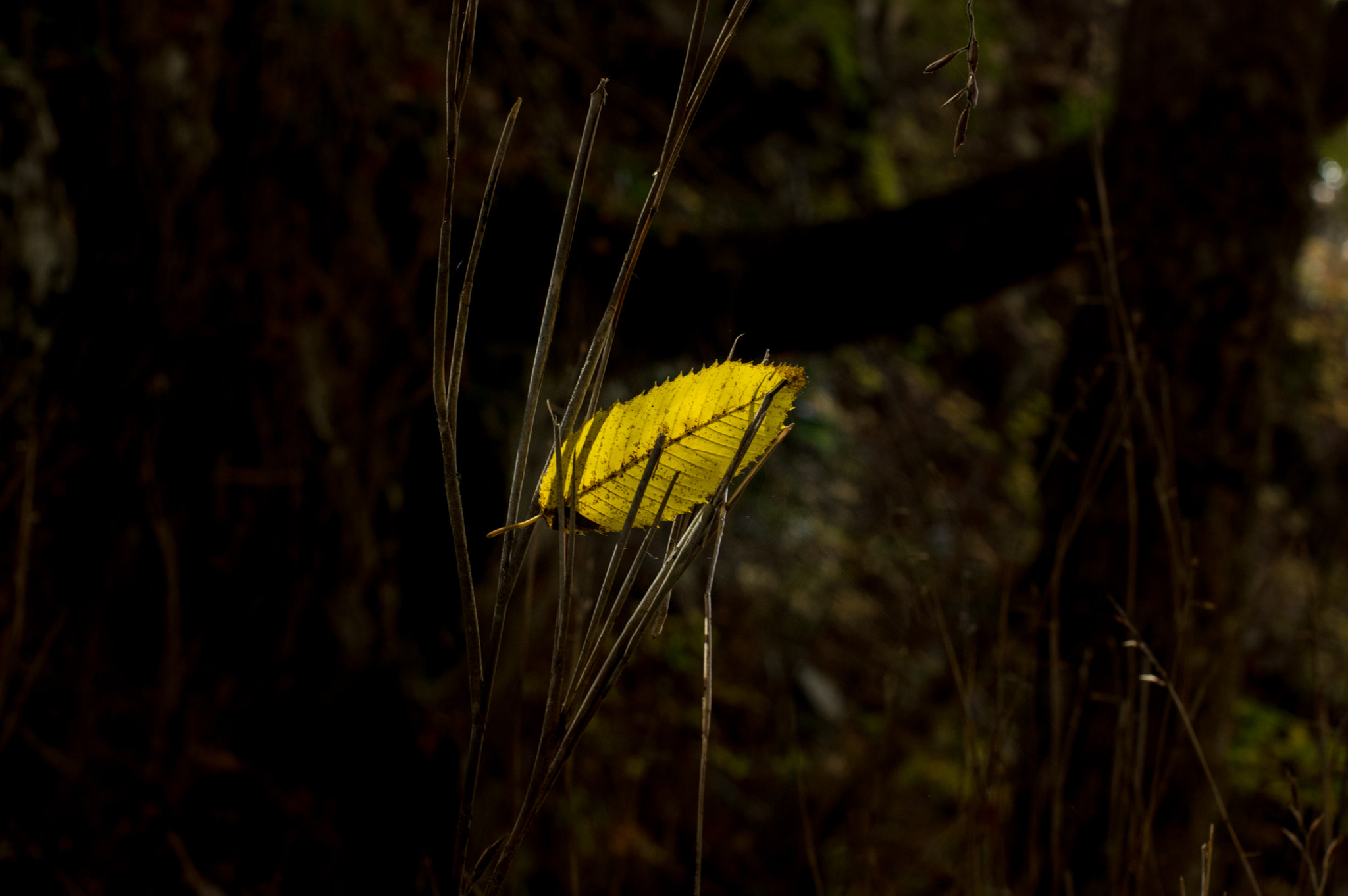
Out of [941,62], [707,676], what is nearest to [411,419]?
[707,676]

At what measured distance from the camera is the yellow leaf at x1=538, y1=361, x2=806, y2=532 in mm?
442

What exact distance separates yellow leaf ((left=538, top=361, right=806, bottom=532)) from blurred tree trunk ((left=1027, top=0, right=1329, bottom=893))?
110 cm

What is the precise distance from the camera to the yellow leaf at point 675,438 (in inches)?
17.4

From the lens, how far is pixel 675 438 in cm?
45

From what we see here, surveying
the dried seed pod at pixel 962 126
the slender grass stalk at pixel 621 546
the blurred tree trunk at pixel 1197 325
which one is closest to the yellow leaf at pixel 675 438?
the slender grass stalk at pixel 621 546

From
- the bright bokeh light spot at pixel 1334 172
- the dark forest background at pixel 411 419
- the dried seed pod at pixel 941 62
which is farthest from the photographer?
the bright bokeh light spot at pixel 1334 172

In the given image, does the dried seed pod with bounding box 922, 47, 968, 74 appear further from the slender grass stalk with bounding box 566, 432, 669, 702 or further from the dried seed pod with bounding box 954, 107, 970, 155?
the slender grass stalk with bounding box 566, 432, 669, 702

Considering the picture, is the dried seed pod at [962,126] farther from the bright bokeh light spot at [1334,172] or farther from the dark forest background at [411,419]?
the bright bokeh light spot at [1334,172]

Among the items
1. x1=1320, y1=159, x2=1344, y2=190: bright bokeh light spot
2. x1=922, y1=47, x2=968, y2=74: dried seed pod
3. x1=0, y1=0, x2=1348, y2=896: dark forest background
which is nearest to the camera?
x1=922, y1=47, x2=968, y2=74: dried seed pod

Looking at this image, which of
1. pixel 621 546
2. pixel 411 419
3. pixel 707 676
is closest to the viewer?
pixel 621 546

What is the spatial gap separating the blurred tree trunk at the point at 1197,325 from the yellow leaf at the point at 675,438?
1099 mm

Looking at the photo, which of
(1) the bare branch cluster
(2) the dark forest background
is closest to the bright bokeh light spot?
(2) the dark forest background

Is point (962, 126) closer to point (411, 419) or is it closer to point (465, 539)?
point (465, 539)

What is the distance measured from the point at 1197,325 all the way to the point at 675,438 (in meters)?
1.55
